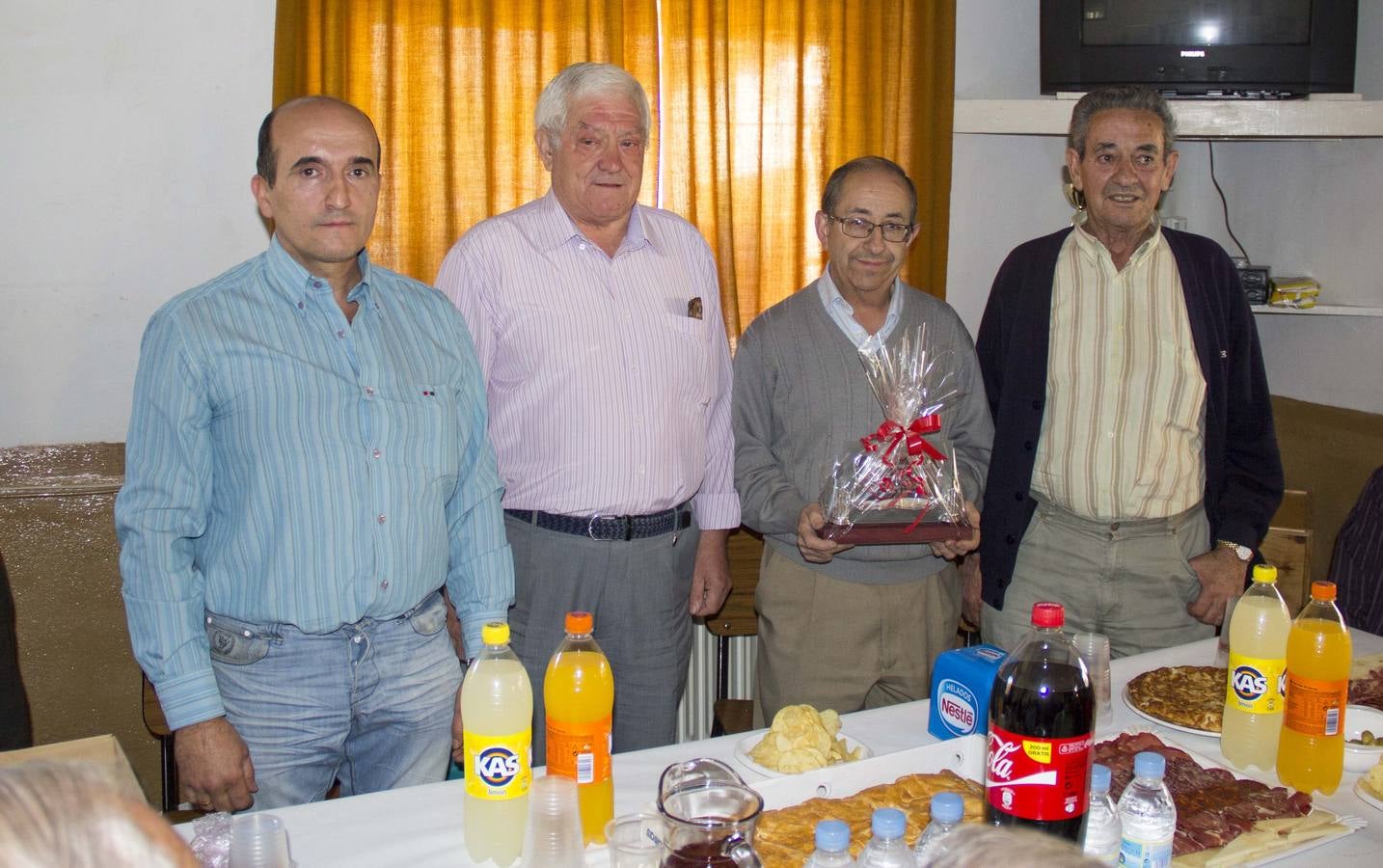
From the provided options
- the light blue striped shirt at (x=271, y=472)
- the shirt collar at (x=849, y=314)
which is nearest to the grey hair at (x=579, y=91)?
the shirt collar at (x=849, y=314)

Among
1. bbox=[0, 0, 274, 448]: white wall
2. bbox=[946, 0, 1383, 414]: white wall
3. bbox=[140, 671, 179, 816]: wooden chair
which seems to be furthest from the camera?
bbox=[946, 0, 1383, 414]: white wall

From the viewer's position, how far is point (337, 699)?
2.23m

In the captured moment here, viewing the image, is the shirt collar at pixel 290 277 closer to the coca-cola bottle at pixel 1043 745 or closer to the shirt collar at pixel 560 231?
the shirt collar at pixel 560 231

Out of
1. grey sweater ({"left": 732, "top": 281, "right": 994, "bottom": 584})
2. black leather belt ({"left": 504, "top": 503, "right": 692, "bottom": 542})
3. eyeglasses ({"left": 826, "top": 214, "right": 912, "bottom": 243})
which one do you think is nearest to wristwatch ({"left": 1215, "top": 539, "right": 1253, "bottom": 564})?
grey sweater ({"left": 732, "top": 281, "right": 994, "bottom": 584})

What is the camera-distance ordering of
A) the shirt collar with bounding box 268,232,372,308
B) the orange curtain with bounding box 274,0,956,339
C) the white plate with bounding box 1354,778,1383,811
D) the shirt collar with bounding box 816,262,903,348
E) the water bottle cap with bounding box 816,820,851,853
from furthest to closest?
1. the orange curtain with bounding box 274,0,956,339
2. the shirt collar with bounding box 816,262,903,348
3. the shirt collar with bounding box 268,232,372,308
4. the white plate with bounding box 1354,778,1383,811
5. the water bottle cap with bounding box 816,820,851,853

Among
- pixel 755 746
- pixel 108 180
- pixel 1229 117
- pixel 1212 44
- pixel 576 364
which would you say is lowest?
pixel 755 746

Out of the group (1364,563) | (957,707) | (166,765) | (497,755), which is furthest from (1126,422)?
(166,765)

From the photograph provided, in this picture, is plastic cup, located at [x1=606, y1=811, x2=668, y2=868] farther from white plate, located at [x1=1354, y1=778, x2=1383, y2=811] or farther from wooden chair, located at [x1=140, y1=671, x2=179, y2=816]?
wooden chair, located at [x1=140, y1=671, x2=179, y2=816]

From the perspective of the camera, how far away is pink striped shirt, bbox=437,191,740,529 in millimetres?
2811

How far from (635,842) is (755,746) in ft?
1.72

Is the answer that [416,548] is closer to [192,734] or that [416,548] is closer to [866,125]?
[192,734]

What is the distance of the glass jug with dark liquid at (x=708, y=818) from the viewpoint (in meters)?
1.43

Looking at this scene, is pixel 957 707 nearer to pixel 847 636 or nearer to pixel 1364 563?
pixel 847 636

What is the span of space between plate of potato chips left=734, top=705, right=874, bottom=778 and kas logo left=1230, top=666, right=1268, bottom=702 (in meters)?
0.66
